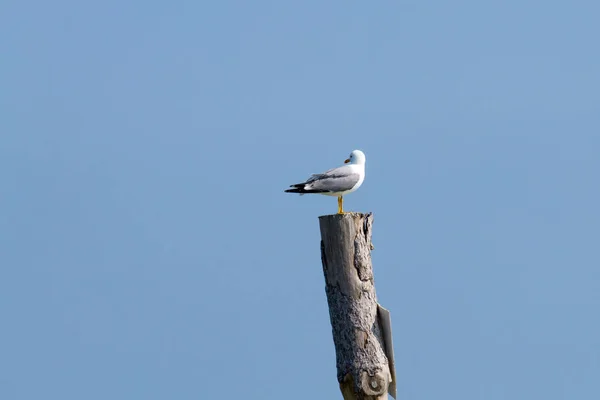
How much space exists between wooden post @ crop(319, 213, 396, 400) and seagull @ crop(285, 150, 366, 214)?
4.38ft

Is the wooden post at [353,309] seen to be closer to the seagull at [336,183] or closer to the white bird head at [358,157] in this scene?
the seagull at [336,183]

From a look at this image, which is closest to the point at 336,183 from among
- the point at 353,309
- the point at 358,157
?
the point at 358,157

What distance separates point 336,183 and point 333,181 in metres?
0.04

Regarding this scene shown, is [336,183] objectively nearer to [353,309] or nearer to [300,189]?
[300,189]

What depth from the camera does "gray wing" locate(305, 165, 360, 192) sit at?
364 inches

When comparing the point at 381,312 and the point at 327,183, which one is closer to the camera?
the point at 381,312

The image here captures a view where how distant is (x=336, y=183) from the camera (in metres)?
9.33

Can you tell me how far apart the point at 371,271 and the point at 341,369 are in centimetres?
93

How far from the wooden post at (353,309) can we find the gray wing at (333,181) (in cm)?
144

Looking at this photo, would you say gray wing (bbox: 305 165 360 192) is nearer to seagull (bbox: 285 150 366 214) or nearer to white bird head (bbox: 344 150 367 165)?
seagull (bbox: 285 150 366 214)

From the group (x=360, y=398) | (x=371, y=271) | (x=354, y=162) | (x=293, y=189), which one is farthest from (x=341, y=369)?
(x=354, y=162)

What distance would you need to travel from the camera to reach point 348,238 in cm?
775

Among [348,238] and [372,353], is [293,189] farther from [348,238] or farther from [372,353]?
[372,353]

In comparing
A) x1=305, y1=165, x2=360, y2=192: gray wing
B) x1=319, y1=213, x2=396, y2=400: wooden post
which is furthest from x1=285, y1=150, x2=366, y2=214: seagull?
x1=319, y1=213, x2=396, y2=400: wooden post
